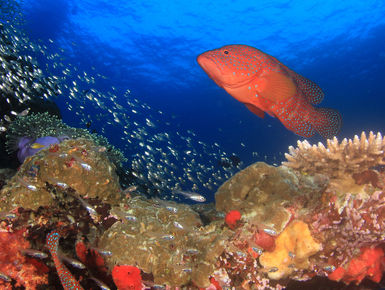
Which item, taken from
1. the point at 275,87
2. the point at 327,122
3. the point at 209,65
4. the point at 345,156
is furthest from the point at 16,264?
the point at 345,156

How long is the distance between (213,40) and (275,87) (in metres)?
31.9

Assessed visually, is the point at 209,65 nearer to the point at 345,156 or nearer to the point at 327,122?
the point at 327,122

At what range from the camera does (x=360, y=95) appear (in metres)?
36.1

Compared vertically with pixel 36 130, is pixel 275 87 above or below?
below

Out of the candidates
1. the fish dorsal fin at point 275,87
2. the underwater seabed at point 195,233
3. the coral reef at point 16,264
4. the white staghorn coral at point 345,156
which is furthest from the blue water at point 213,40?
the fish dorsal fin at point 275,87

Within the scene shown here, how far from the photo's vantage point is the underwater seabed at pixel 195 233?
3525 mm

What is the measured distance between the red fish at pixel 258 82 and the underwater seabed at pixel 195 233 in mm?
1677

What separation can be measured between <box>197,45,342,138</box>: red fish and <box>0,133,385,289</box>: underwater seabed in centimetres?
168

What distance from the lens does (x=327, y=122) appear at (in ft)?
9.70

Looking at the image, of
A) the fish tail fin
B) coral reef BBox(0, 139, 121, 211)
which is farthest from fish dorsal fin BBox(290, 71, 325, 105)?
coral reef BBox(0, 139, 121, 211)

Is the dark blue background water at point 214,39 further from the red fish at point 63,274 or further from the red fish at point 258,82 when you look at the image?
the red fish at point 258,82

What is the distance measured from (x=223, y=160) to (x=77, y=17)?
30178mm

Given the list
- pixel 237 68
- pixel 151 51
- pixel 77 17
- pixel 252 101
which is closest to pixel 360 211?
pixel 252 101

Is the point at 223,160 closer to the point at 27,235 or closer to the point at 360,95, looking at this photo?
the point at 27,235
